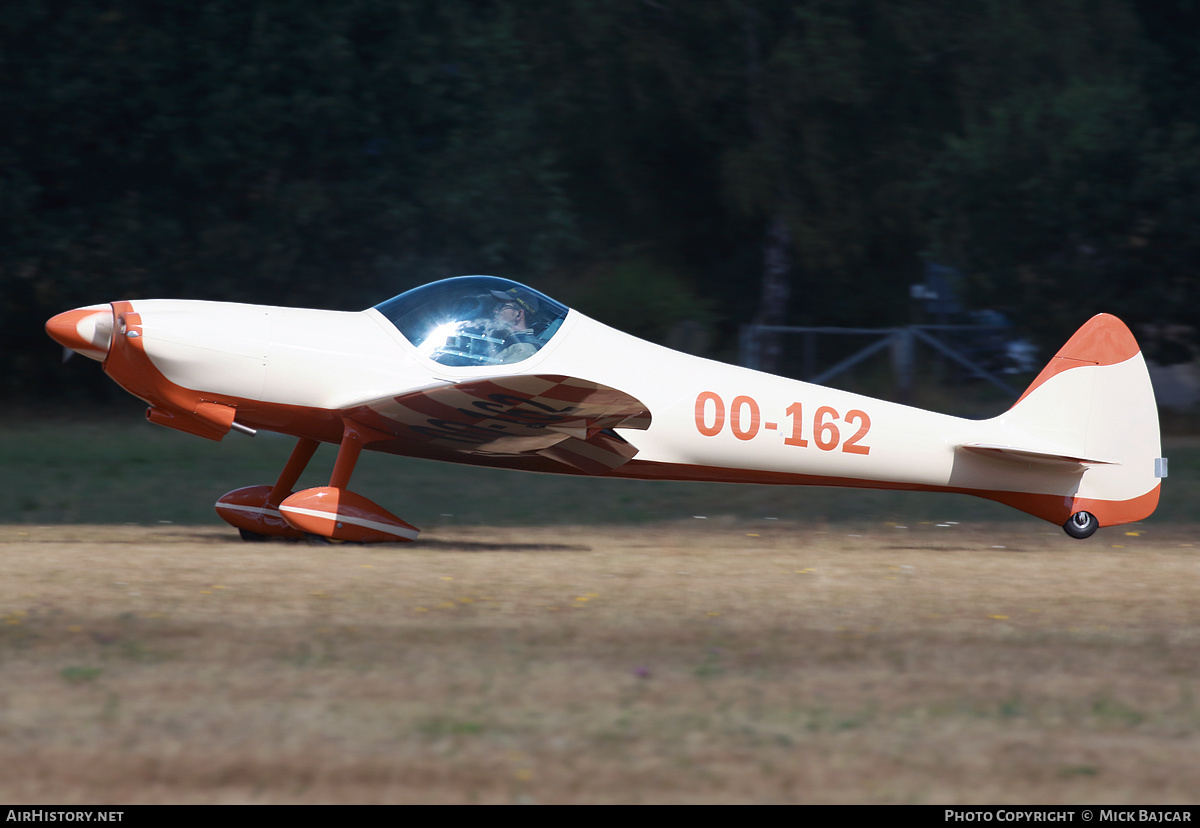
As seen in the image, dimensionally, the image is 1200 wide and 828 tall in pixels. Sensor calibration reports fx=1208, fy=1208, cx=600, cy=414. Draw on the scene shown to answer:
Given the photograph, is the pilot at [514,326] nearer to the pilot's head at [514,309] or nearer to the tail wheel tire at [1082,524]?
the pilot's head at [514,309]

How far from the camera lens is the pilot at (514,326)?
8.41 metres

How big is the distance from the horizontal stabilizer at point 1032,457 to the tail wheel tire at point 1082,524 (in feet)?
1.24

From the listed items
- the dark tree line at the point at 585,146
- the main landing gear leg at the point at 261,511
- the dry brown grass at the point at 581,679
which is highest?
the dark tree line at the point at 585,146

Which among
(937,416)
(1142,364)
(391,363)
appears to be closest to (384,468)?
(391,363)

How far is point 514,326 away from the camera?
8477 millimetres

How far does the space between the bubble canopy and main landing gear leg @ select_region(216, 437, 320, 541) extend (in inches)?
49.1

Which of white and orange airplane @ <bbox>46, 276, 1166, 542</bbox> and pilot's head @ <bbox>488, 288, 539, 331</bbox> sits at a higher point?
pilot's head @ <bbox>488, 288, 539, 331</bbox>

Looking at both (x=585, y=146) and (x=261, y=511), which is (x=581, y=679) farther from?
(x=585, y=146)

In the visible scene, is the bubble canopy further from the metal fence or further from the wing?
the metal fence

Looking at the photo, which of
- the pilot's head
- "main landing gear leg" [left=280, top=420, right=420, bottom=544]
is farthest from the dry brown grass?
the pilot's head

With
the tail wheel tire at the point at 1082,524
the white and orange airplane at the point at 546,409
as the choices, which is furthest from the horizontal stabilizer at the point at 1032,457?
the tail wheel tire at the point at 1082,524

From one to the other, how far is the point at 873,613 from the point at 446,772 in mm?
3235

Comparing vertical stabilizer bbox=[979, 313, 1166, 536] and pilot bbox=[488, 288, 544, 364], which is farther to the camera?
vertical stabilizer bbox=[979, 313, 1166, 536]

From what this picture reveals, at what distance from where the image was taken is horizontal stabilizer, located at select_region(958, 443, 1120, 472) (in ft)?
30.2
